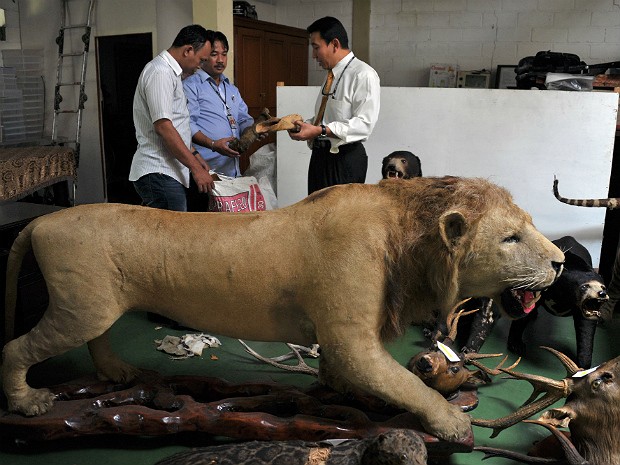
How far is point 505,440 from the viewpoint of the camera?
2395 millimetres

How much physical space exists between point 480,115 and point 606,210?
40.2 inches

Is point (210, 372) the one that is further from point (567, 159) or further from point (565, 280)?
point (567, 159)

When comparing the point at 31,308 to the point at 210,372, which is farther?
the point at 31,308

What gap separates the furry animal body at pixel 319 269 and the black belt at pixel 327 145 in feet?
3.83

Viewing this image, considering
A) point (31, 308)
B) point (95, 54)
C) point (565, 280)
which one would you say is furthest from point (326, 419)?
point (95, 54)

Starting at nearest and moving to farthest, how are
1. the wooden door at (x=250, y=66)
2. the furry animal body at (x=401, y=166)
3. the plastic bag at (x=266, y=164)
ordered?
the furry animal body at (x=401, y=166)
the plastic bag at (x=266, y=164)
the wooden door at (x=250, y=66)

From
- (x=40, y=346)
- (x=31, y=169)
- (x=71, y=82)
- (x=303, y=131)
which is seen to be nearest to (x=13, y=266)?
(x=40, y=346)

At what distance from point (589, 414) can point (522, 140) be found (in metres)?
2.34

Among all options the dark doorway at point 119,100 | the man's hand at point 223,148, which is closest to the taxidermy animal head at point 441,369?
the man's hand at point 223,148

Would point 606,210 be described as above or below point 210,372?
above

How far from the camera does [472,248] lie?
6.09 ft

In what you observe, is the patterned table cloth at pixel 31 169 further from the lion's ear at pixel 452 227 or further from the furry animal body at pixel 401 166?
the lion's ear at pixel 452 227

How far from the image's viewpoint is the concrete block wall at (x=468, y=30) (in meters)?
6.22

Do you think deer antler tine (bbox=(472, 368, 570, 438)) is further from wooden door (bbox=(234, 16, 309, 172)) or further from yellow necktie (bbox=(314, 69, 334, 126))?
wooden door (bbox=(234, 16, 309, 172))
